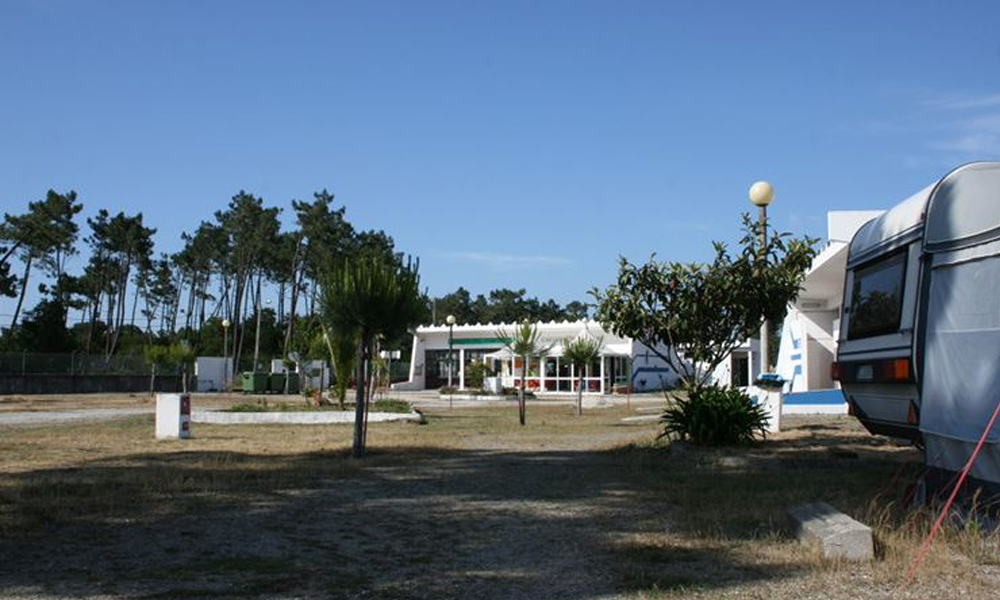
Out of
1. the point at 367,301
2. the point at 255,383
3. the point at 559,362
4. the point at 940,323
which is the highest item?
the point at 367,301

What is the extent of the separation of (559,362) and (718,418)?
40204 mm

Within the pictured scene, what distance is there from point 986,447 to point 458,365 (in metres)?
58.9

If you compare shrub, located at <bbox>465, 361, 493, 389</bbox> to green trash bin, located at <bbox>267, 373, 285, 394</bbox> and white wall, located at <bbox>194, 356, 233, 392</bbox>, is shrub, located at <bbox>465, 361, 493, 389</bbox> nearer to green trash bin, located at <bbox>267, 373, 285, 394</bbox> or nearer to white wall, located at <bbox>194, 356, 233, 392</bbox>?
green trash bin, located at <bbox>267, 373, 285, 394</bbox>

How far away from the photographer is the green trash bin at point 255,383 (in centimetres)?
5087

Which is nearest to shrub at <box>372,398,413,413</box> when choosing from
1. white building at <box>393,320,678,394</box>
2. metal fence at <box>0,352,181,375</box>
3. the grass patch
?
the grass patch

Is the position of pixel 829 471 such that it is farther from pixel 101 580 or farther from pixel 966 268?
pixel 101 580

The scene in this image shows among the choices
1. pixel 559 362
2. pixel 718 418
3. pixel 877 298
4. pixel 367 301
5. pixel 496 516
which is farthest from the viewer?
pixel 559 362

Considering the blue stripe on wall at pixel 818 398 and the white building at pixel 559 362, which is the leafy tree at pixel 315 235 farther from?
the blue stripe on wall at pixel 818 398

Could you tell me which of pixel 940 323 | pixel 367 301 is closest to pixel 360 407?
pixel 367 301

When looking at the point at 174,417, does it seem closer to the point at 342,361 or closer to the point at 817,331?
the point at 342,361

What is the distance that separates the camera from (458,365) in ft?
216

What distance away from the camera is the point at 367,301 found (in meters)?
14.6

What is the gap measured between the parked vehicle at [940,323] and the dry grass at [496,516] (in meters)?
0.79

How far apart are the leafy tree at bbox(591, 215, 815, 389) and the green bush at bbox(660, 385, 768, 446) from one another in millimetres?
463
